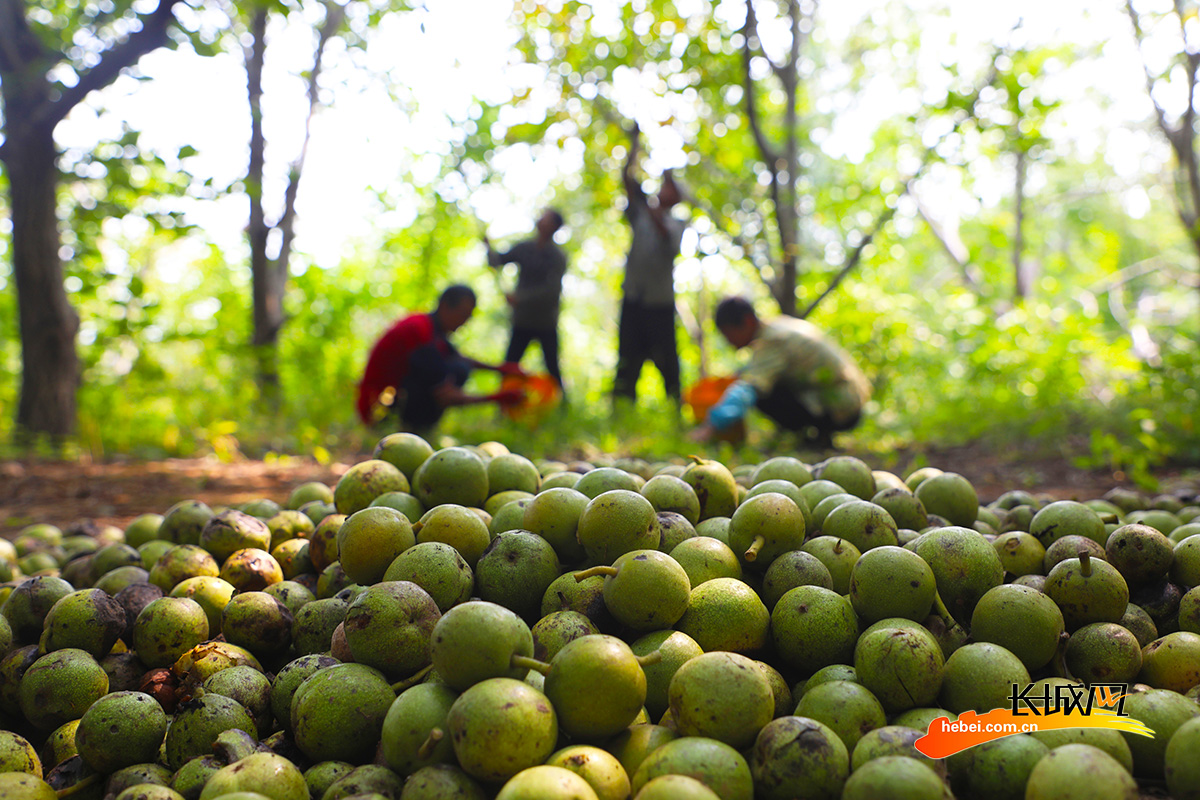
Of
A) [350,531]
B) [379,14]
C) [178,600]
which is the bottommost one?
[178,600]

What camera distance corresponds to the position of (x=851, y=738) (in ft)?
5.25

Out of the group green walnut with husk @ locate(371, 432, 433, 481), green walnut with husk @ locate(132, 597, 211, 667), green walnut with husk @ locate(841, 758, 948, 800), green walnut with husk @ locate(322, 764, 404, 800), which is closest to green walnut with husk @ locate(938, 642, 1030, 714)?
green walnut with husk @ locate(841, 758, 948, 800)

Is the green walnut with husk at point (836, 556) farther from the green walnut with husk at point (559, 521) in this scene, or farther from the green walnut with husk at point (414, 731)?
the green walnut with husk at point (414, 731)

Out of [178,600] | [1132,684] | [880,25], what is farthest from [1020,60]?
[880,25]

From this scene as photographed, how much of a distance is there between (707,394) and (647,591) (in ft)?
17.2

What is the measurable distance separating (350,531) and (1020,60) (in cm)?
745

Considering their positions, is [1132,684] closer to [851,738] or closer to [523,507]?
[851,738]

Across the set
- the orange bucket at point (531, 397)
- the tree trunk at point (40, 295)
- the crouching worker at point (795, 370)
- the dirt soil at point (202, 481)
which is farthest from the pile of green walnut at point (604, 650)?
the tree trunk at point (40, 295)

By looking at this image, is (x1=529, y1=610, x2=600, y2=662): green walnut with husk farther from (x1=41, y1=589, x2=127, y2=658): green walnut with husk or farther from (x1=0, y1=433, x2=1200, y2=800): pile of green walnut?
(x1=41, y1=589, x2=127, y2=658): green walnut with husk

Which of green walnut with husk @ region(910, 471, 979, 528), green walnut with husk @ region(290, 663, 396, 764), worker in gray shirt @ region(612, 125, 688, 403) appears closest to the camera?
green walnut with husk @ region(290, 663, 396, 764)

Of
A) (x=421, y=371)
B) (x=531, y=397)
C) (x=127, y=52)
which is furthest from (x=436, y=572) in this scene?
(x=127, y=52)

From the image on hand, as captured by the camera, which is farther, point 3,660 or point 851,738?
point 3,660

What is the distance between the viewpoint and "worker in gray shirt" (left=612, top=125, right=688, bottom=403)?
25.3 ft

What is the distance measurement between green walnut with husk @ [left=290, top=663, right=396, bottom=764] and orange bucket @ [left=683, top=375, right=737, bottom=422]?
5.41 metres
